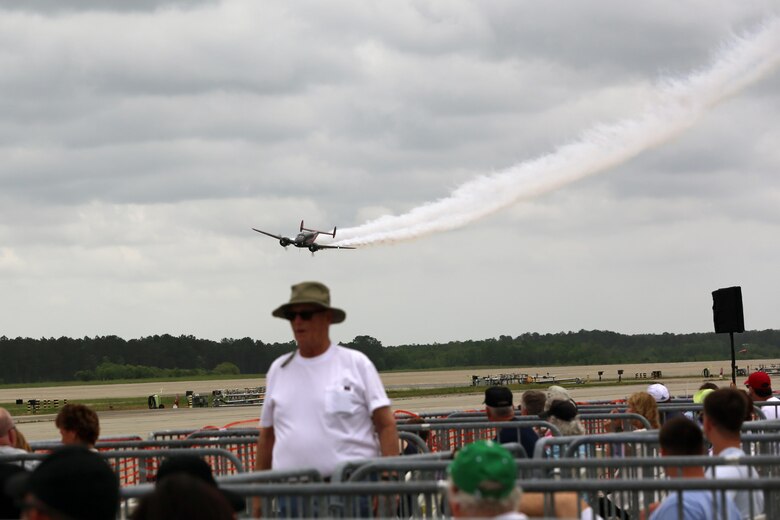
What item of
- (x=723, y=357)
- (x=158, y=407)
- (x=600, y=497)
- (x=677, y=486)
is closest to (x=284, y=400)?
(x=600, y=497)

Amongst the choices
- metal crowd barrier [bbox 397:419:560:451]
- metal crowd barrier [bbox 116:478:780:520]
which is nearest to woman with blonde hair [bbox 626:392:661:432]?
metal crowd barrier [bbox 397:419:560:451]

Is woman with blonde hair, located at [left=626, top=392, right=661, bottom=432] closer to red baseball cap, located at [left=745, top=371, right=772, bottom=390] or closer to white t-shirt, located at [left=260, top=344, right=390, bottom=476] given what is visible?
red baseball cap, located at [left=745, top=371, right=772, bottom=390]

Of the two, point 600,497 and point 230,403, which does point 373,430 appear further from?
point 230,403

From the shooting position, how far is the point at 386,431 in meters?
7.72

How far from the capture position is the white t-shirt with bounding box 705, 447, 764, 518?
20.1 feet

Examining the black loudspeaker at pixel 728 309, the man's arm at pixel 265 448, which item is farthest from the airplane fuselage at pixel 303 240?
A: the man's arm at pixel 265 448

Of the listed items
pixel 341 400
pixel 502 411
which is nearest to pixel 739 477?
pixel 341 400

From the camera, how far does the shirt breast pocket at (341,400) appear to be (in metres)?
7.59

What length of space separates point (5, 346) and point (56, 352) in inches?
252

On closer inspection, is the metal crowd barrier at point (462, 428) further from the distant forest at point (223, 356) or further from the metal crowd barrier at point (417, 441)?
the distant forest at point (223, 356)

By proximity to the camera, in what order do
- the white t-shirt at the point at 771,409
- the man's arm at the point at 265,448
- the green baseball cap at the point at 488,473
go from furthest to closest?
the white t-shirt at the point at 771,409
the man's arm at the point at 265,448
the green baseball cap at the point at 488,473

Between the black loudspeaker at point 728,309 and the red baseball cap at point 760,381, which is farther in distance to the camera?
the black loudspeaker at point 728,309

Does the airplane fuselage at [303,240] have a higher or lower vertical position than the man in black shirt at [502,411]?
higher

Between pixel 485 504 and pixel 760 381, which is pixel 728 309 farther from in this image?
pixel 485 504
